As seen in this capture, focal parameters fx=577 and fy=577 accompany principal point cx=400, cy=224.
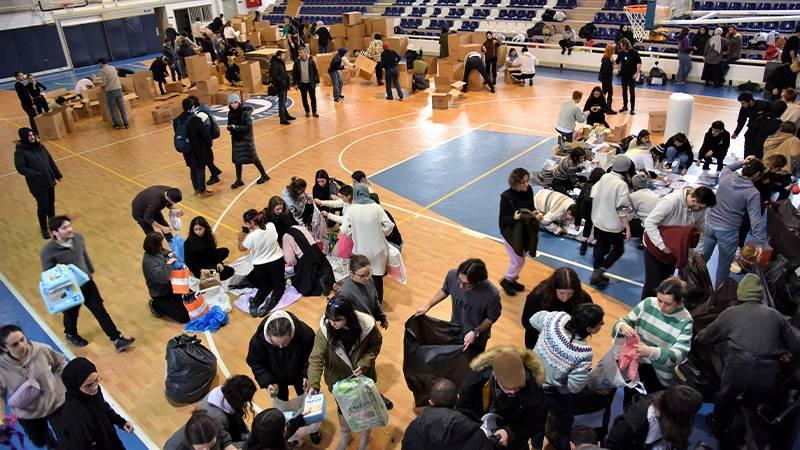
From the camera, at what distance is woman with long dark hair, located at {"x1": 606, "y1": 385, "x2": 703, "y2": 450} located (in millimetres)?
3197

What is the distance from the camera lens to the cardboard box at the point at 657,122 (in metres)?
11.9

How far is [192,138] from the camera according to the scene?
9836mm

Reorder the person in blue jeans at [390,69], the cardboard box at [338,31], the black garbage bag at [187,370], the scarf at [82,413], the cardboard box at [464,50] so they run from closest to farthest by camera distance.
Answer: the scarf at [82,413] < the black garbage bag at [187,370] < the person in blue jeans at [390,69] < the cardboard box at [464,50] < the cardboard box at [338,31]

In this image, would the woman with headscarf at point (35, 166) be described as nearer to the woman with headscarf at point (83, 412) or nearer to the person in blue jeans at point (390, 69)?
the woman with headscarf at point (83, 412)

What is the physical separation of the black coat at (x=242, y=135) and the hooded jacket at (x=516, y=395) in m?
7.55

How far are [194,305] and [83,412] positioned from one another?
109 inches

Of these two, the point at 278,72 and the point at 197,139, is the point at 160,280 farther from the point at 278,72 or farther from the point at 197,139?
the point at 278,72

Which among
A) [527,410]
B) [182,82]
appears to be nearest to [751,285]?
[527,410]

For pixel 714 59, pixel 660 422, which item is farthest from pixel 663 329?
pixel 714 59

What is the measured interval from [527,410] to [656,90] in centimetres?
1438

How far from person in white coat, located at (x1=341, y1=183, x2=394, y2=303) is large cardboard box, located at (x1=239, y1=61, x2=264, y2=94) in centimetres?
1286

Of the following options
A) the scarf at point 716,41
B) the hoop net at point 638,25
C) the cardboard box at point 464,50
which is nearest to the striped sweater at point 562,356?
the scarf at point 716,41

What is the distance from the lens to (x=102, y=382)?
19.4 feet

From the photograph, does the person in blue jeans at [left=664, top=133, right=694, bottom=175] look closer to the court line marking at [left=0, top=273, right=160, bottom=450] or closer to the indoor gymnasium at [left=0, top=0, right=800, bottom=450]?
the indoor gymnasium at [left=0, top=0, right=800, bottom=450]
